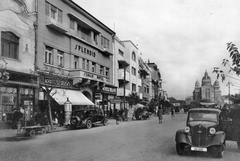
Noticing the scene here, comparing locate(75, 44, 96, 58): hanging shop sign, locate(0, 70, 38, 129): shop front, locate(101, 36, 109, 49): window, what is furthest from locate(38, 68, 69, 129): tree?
locate(101, 36, 109, 49): window

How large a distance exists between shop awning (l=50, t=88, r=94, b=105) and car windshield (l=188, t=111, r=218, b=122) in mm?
13804

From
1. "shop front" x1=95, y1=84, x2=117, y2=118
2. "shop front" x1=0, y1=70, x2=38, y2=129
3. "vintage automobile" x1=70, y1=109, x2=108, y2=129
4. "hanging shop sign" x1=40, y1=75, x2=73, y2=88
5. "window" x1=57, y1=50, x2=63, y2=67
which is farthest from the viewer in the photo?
"shop front" x1=95, y1=84, x2=117, y2=118

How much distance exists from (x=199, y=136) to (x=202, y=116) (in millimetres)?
1189

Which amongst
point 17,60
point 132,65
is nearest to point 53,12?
point 17,60

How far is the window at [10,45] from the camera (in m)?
19.1

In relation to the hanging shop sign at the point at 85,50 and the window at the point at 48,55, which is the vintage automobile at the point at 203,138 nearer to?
the window at the point at 48,55

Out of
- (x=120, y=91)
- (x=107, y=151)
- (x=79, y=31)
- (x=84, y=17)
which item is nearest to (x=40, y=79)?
(x=79, y=31)

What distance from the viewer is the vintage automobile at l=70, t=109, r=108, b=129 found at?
20.8 meters

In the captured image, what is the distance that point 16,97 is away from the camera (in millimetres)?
20203

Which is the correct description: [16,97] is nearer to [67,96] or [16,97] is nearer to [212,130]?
[67,96]

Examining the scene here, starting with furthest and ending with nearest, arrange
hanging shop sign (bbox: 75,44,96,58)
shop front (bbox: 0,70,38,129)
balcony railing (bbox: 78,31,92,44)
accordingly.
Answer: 1. balcony railing (bbox: 78,31,92,44)
2. hanging shop sign (bbox: 75,44,96,58)
3. shop front (bbox: 0,70,38,129)

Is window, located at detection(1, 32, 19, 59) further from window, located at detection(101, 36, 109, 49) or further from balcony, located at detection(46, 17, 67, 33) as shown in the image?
window, located at detection(101, 36, 109, 49)

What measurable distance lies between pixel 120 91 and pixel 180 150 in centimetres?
3352

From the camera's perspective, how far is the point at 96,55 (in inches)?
1347
